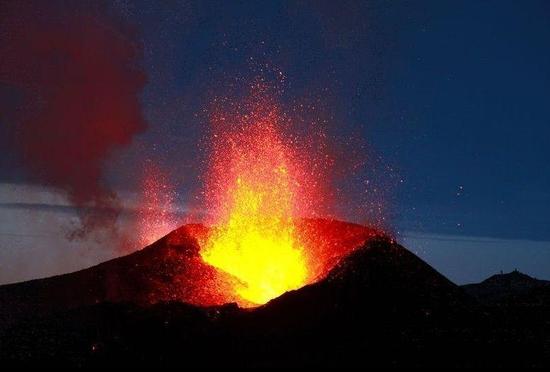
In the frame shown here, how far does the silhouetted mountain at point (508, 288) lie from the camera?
162 ft

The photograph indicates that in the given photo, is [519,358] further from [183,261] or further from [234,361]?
[183,261]

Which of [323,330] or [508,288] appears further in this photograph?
[508,288]

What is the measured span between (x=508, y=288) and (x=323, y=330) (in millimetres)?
48857

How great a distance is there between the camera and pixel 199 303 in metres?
30.8

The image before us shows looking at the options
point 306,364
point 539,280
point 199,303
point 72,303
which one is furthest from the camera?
point 539,280

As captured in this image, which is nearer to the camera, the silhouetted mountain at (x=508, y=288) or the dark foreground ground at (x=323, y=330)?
the dark foreground ground at (x=323, y=330)

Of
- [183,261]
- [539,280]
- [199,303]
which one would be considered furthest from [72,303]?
[539,280]

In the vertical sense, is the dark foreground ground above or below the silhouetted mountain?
below

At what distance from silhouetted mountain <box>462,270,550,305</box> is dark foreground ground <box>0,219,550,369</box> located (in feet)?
59.2

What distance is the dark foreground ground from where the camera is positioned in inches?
959

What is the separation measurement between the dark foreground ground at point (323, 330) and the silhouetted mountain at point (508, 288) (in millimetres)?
18037

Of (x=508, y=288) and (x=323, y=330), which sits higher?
(x=508, y=288)

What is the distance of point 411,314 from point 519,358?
476 cm

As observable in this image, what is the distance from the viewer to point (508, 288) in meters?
69.3
